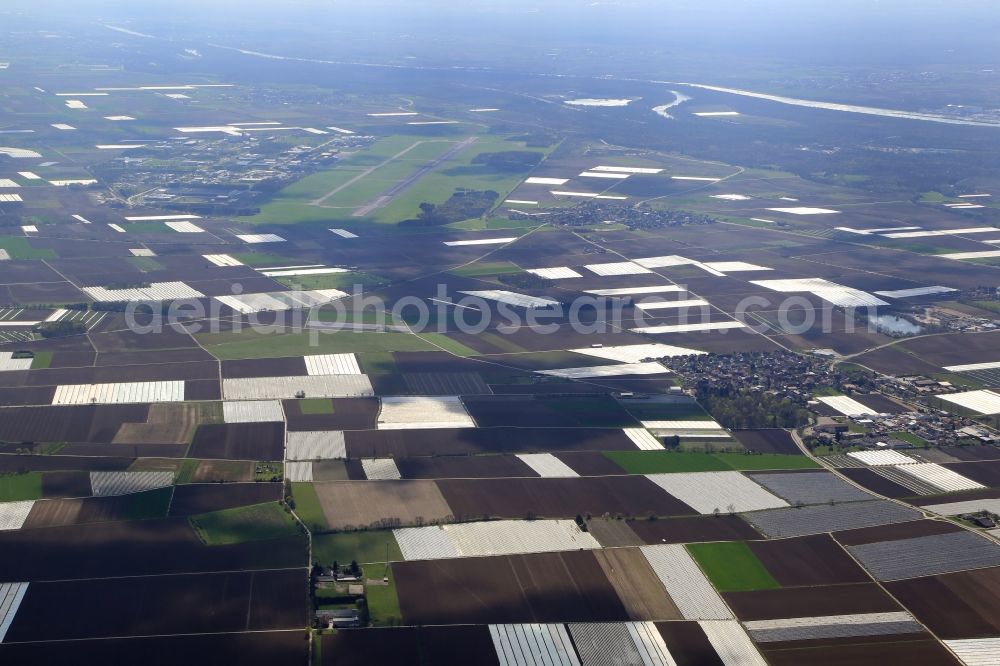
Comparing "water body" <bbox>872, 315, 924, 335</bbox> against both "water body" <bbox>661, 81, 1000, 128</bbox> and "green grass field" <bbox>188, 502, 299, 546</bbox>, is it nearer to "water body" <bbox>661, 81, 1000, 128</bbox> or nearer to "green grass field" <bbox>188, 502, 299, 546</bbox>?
"green grass field" <bbox>188, 502, 299, 546</bbox>

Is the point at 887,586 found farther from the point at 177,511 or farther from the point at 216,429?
the point at 216,429

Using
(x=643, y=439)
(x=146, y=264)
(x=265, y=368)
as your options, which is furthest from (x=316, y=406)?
(x=146, y=264)

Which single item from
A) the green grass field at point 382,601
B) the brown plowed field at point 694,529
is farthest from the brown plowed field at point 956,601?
the green grass field at point 382,601

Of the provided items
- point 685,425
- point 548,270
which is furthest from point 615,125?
point 685,425

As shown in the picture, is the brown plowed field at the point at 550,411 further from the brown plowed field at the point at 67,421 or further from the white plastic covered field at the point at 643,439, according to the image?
the brown plowed field at the point at 67,421

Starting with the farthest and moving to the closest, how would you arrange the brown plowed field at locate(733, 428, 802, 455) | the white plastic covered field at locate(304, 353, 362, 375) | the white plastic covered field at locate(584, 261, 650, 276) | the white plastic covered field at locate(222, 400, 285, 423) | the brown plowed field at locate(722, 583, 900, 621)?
the white plastic covered field at locate(584, 261, 650, 276) → the white plastic covered field at locate(304, 353, 362, 375) → the white plastic covered field at locate(222, 400, 285, 423) → the brown plowed field at locate(733, 428, 802, 455) → the brown plowed field at locate(722, 583, 900, 621)

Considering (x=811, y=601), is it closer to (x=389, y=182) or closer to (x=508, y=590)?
(x=508, y=590)

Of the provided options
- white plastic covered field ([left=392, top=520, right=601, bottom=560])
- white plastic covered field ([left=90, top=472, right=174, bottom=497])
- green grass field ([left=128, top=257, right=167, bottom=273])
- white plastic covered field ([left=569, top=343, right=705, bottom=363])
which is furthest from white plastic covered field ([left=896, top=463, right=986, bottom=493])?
green grass field ([left=128, top=257, right=167, bottom=273])
